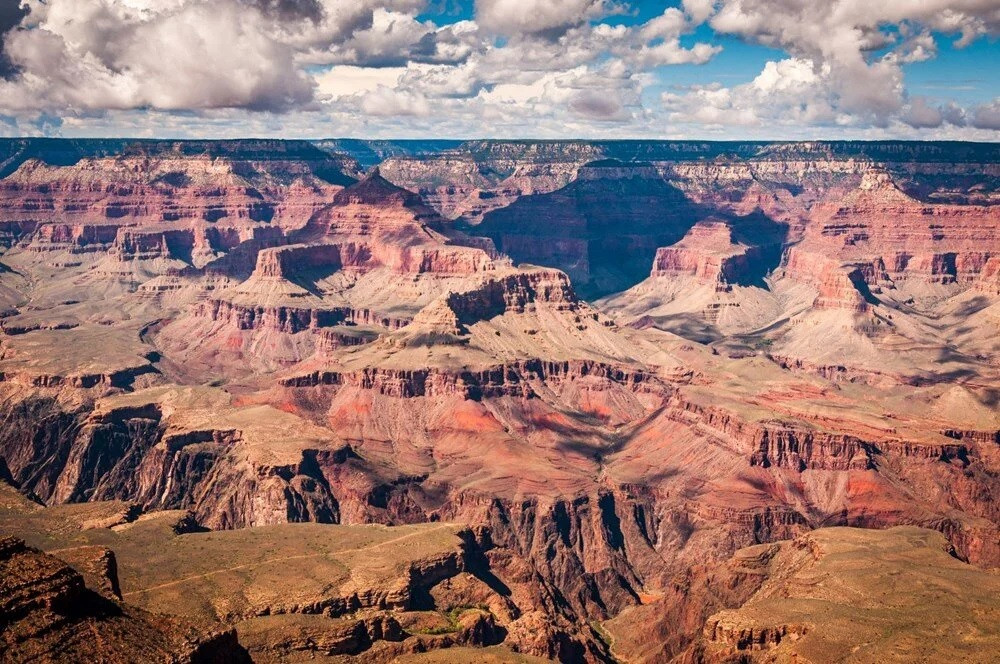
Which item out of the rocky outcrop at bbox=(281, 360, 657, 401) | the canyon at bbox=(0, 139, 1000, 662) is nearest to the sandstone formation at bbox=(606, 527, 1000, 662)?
the canyon at bbox=(0, 139, 1000, 662)

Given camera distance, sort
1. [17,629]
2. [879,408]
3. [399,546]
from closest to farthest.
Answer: [17,629]
[399,546]
[879,408]

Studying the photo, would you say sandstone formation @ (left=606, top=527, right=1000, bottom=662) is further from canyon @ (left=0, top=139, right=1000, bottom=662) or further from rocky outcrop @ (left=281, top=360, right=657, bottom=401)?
rocky outcrop @ (left=281, top=360, right=657, bottom=401)

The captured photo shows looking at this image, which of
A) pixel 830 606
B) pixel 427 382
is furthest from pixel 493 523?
pixel 830 606

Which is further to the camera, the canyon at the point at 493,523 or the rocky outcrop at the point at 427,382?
the rocky outcrop at the point at 427,382

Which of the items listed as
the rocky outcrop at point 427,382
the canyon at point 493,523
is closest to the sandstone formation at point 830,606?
the canyon at point 493,523

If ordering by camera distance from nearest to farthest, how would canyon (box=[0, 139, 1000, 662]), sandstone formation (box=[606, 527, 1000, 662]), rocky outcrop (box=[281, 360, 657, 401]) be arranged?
sandstone formation (box=[606, 527, 1000, 662]) → canyon (box=[0, 139, 1000, 662]) → rocky outcrop (box=[281, 360, 657, 401])

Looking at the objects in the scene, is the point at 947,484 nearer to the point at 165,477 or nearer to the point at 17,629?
Result: the point at 165,477

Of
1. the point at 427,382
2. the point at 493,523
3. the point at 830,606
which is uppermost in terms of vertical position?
the point at 830,606

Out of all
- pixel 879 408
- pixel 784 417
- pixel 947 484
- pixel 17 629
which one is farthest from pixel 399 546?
pixel 879 408

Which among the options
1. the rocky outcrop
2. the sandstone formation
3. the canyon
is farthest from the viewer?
the rocky outcrop

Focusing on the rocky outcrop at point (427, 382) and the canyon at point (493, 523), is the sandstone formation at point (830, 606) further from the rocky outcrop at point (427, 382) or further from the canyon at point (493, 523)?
the rocky outcrop at point (427, 382)

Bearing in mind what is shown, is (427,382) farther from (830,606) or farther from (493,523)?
(830,606)
